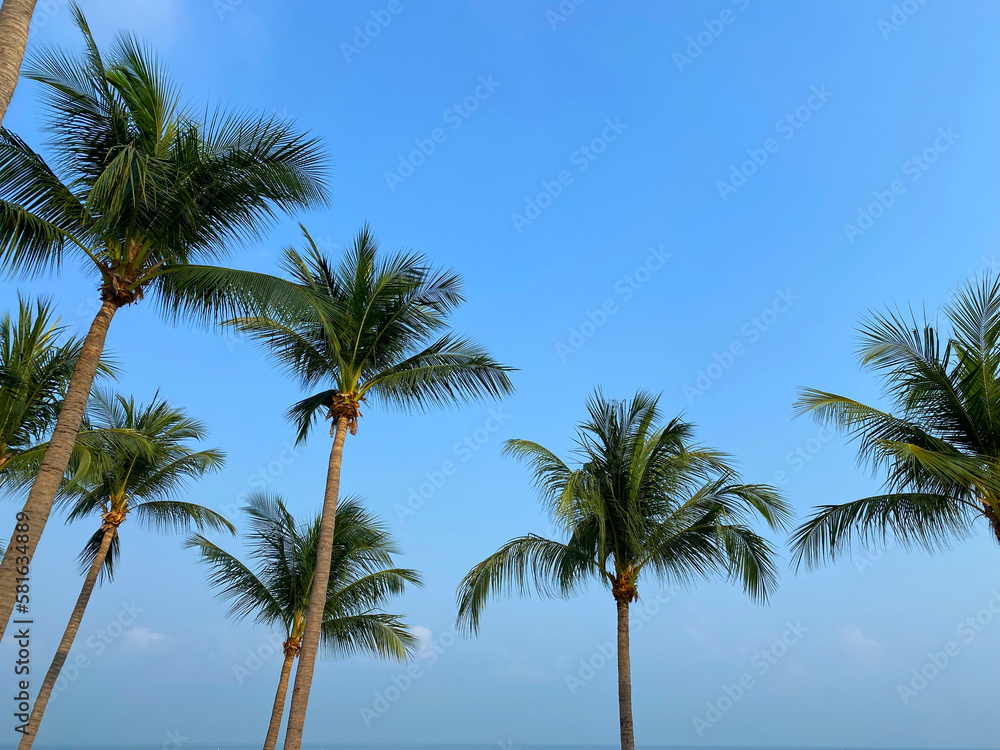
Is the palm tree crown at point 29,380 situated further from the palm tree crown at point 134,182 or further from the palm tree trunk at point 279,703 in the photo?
the palm tree trunk at point 279,703

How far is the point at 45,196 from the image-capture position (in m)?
8.62

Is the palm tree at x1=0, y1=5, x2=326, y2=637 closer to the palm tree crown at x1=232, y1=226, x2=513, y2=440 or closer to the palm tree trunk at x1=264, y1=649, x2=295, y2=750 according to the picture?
the palm tree crown at x1=232, y1=226, x2=513, y2=440

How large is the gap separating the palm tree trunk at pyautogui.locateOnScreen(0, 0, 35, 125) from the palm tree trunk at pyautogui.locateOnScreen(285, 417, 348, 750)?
280 inches

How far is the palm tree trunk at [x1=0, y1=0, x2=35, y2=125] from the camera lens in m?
5.56

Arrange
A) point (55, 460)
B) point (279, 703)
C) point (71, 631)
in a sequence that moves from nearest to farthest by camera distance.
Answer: point (55, 460) → point (71, 631) → point (279, 703)

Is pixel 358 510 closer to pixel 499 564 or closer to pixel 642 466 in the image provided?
pixel 499 564

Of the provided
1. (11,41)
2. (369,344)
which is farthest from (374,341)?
(11,41)

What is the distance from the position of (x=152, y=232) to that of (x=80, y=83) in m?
1.80

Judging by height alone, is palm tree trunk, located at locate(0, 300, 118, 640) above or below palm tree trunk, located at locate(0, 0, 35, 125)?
below

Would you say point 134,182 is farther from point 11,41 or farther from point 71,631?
point 71,631

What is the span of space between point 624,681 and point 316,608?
5.59 metres

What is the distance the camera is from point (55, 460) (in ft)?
24.7

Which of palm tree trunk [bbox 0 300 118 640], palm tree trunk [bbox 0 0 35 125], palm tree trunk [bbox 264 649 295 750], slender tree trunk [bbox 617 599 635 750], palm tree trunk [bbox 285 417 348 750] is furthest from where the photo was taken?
palm tree trunk [bbox 264 649 295 750]

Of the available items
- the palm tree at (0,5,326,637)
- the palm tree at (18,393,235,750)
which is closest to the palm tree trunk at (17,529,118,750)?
the palm tree at (18,393,235,750)
